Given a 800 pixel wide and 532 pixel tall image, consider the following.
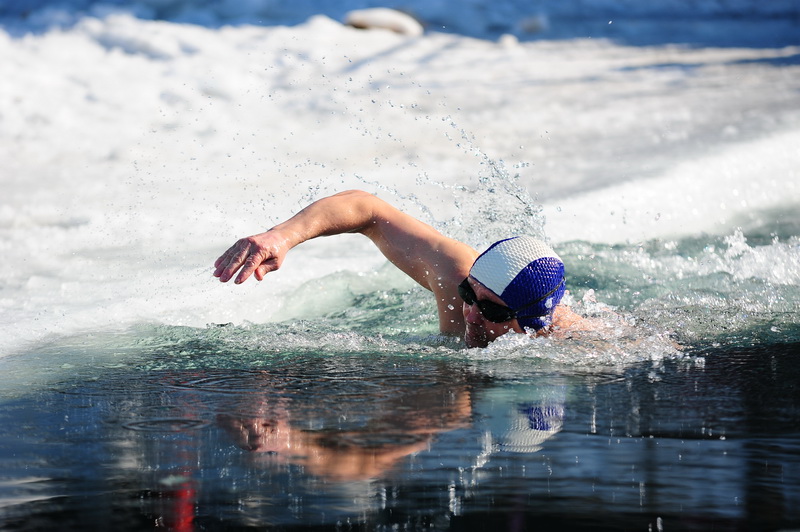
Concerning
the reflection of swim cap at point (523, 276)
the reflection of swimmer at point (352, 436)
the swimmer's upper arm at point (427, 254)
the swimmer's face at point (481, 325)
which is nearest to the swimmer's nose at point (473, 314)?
the swimmer's face at point (481, 325)

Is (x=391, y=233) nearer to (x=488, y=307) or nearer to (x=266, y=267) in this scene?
(x=488, y=307)

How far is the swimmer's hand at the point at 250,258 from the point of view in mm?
2865

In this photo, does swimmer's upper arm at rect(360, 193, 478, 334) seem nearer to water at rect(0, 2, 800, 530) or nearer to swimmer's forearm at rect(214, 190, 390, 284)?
swimmer's forearm at rect(214, 190, 390, 284)

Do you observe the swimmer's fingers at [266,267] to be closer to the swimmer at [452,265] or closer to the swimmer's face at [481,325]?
the swimmer at [452,265]

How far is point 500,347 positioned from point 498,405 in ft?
2.33

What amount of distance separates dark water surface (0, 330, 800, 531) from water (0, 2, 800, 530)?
10 mm

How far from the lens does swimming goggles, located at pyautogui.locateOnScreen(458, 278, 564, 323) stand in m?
3.17

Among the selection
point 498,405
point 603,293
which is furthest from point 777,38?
point 498,405

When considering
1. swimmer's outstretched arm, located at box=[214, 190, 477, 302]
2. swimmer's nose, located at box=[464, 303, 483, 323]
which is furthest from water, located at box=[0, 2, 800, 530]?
swimmer's outstretched arm, located at box=[214, 190, 477, 302]

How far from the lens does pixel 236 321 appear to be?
422 cm

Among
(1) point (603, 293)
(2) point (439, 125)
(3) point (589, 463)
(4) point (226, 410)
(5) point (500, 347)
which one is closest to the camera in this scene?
(3) point (589, 463)

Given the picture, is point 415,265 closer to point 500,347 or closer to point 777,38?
point 500,347

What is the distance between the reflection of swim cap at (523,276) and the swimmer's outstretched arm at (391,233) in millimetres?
341

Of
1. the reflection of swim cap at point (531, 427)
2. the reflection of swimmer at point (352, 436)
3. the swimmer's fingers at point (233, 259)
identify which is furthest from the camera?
the swimmer's fingers at point (233, 259)
